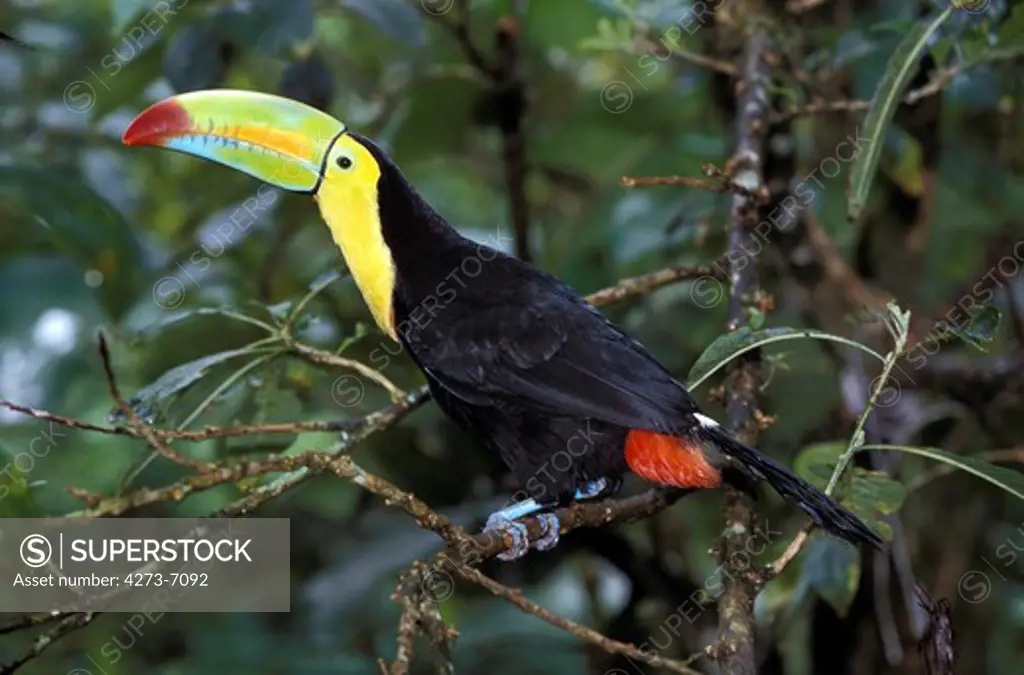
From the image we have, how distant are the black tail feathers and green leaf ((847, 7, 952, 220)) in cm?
40

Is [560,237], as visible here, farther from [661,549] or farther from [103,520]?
[103,520]

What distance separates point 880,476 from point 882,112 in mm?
554

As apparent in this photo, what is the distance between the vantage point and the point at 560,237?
313 cm

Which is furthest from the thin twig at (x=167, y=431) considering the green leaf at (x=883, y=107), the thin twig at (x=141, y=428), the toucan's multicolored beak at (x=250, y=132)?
the green leaf at (x=883, y=107)

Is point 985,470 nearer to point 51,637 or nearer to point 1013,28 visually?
point 1013,28

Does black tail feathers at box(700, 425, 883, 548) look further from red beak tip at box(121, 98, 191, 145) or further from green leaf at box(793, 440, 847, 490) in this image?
red beak tip at box(121, 98, 191, 145)

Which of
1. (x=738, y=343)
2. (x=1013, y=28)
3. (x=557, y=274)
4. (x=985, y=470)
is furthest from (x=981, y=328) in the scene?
(x=557, y=274)

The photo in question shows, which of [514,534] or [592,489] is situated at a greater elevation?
[514,534]

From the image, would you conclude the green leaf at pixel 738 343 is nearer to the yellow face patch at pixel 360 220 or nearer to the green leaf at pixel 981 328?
the green leaf at pixel 981 328

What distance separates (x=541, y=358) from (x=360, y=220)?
0.38m

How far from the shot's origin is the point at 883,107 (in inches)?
75.0

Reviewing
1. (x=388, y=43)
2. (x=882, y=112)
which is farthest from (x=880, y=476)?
(x=388, y=43)

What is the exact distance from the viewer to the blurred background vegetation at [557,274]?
249 cm

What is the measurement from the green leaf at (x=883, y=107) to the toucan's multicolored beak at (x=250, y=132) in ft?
2.65
